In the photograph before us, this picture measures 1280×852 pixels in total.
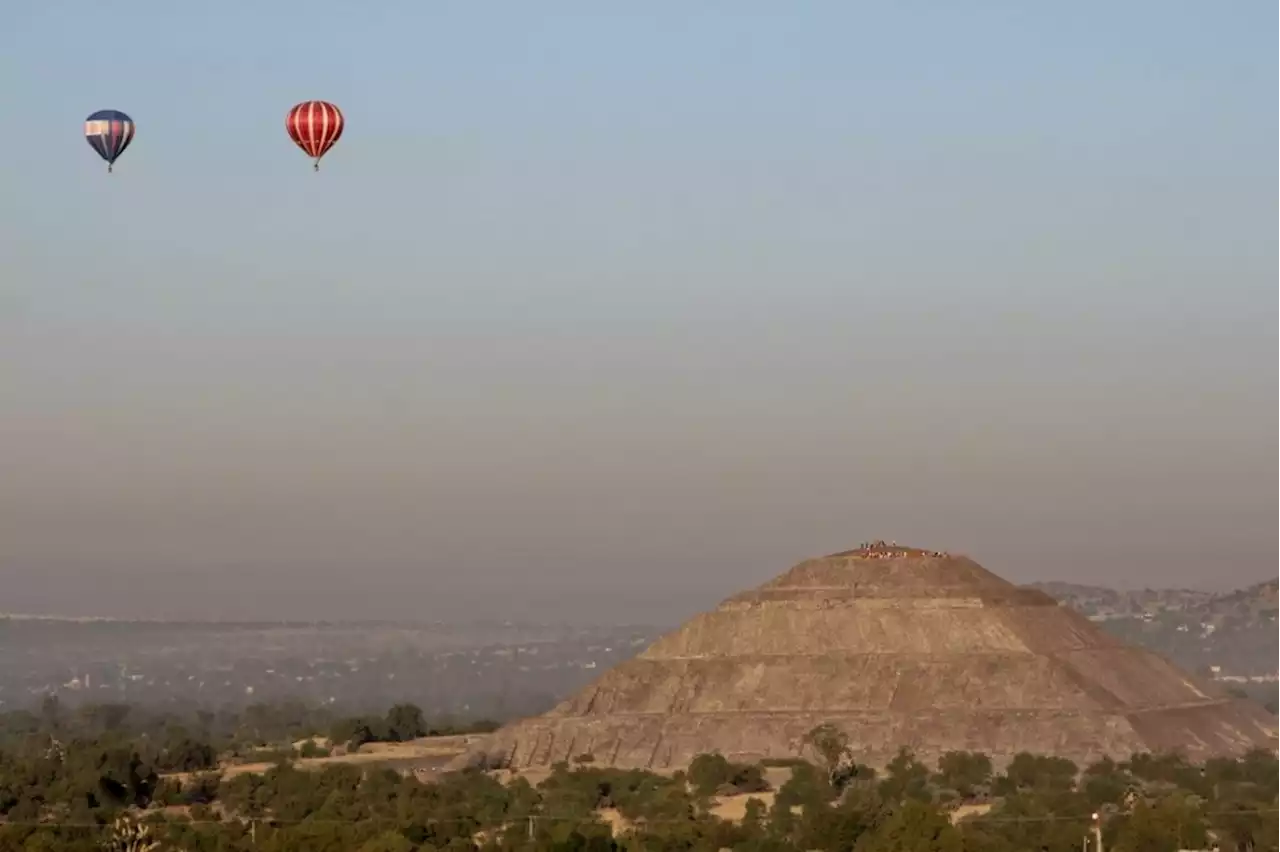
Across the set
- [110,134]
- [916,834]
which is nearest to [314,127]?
[110,134]

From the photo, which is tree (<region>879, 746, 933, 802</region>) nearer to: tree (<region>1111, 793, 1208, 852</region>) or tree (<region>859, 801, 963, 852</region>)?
tree (<region>1111, 793, 1208, 852</region>)

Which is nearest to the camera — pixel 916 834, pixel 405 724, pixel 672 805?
pixel 916 834

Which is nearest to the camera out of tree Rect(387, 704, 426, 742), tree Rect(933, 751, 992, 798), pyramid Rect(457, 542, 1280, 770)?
tree Rect(933, 751, 992, 798)

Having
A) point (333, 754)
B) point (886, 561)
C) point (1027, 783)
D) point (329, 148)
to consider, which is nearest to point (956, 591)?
point (886, 561)

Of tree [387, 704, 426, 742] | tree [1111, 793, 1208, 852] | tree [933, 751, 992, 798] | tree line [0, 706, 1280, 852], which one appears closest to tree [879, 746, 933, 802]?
tree line [0, 706, 1280, 852]

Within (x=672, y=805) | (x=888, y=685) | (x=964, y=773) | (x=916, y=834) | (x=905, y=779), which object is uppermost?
(x=888, y=685)

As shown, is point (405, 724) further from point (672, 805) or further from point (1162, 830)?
point (1162, 830)
